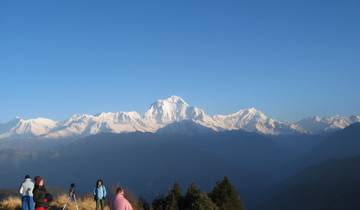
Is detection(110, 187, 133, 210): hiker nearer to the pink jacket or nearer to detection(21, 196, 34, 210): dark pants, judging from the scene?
the pink jacket

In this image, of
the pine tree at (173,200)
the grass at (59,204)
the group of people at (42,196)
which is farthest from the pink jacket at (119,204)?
the pine tree at (173,200)

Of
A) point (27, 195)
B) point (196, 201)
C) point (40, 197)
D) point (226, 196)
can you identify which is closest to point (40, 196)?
point (40, 197)

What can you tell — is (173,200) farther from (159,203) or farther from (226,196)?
(226,196)

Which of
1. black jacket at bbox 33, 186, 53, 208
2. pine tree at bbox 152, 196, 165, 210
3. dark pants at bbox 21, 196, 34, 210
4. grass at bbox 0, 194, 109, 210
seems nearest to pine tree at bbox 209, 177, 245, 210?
pine tree at bbox 152, 196, 165, 210

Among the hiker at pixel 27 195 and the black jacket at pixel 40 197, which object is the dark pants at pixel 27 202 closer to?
the hiker at pixel 27 195

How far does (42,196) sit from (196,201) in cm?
1863

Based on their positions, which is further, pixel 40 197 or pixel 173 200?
pixel 173 200

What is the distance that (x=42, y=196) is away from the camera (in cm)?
2020

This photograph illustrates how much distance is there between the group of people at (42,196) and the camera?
17.0 meters

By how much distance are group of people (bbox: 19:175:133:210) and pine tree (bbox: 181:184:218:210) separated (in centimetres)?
1196

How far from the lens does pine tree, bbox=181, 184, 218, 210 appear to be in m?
36.2

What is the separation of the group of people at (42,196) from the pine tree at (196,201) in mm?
11958

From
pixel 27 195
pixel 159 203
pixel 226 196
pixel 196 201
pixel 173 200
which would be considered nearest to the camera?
pixel 27 195

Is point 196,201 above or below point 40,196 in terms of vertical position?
below
